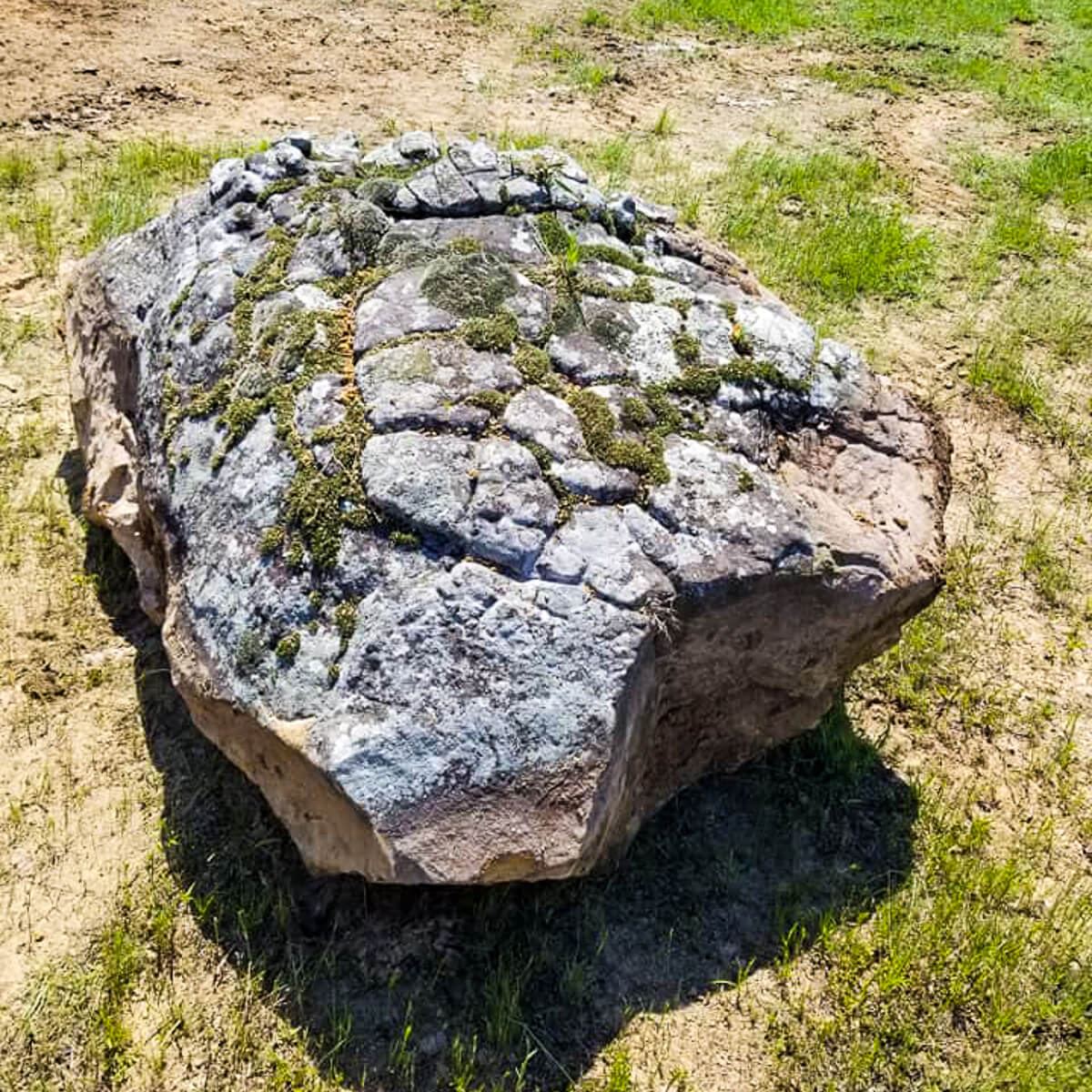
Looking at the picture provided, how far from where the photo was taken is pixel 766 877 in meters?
4.32

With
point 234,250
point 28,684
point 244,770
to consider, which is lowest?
point 28,684

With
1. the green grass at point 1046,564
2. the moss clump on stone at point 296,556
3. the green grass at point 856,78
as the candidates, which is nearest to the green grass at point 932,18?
the green grass at point 856,78

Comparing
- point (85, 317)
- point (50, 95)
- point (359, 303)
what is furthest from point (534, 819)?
point (50, 95)

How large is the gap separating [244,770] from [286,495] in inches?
39.5

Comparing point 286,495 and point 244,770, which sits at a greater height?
point 286,495

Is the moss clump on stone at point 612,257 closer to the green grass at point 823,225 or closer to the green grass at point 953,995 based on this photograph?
the green grass at point 953,995

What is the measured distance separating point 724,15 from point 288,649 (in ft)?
37.5

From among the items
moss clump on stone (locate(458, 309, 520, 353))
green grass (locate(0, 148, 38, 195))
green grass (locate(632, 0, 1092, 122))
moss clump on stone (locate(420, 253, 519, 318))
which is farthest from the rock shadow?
green grass (locate(632, 0, 1092, 122))

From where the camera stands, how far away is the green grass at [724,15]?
12508mm

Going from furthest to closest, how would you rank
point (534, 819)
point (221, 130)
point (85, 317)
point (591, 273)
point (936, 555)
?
point (221, 130)
point (85, 317)
point (591, 273)
point (936, 555)
point (534, 819)

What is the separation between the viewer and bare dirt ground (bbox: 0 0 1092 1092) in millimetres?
3975

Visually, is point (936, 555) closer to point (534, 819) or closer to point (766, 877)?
point (766, 877)

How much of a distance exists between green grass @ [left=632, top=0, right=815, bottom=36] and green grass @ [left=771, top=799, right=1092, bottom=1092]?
35.5 ft

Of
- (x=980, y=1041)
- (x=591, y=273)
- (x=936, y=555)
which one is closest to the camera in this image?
(x=980, y=1041)
